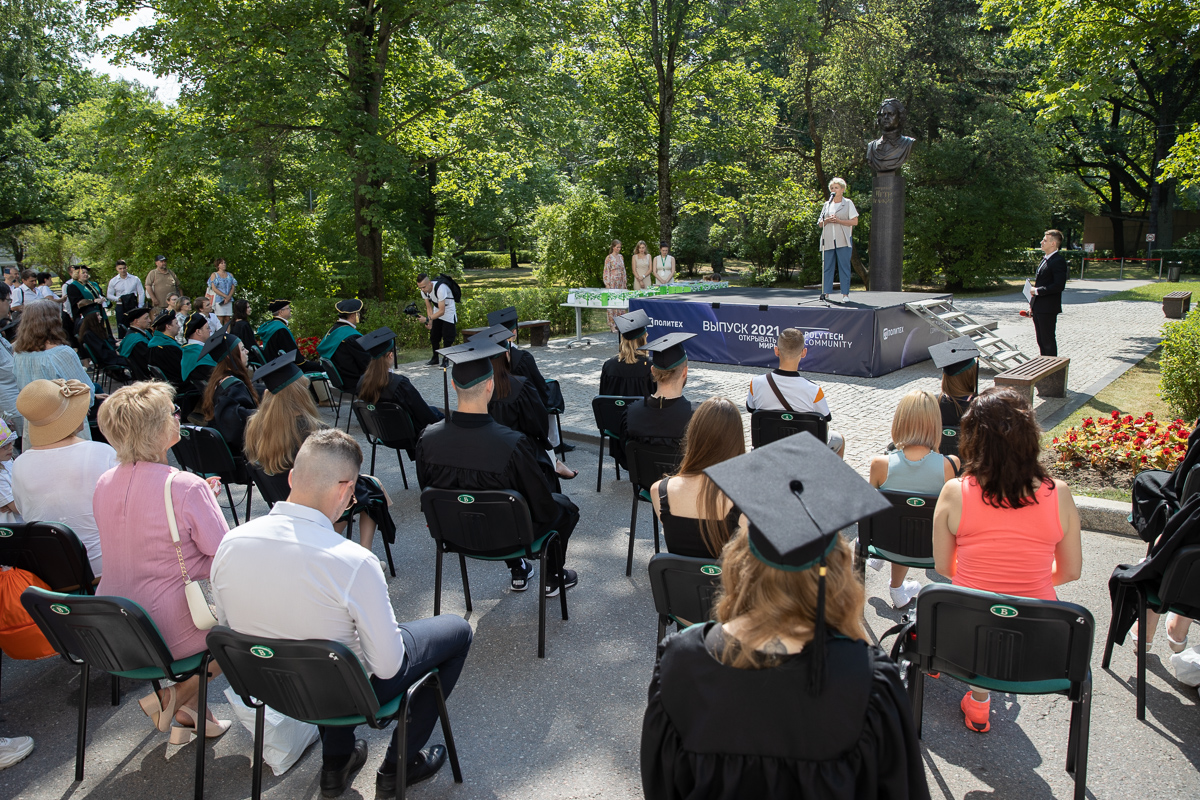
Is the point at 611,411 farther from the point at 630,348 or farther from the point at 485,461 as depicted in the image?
the point at 485,461

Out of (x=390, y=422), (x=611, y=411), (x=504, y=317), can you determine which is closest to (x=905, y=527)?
(x=611, y=411)

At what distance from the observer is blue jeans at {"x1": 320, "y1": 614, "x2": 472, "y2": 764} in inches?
116

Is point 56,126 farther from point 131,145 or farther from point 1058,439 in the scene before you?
point 1058,439

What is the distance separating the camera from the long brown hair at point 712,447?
3.29 meters

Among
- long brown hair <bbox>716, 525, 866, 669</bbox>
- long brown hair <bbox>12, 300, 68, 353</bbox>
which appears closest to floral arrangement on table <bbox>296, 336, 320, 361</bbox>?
long brown hair <bbox>12, 300, 68, 353</bbox>

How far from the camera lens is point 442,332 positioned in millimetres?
13102

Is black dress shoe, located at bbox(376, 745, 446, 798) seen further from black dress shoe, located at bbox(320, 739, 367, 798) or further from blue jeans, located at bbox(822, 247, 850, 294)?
blue jeans, located at bbox(822, 247, 850, 294)

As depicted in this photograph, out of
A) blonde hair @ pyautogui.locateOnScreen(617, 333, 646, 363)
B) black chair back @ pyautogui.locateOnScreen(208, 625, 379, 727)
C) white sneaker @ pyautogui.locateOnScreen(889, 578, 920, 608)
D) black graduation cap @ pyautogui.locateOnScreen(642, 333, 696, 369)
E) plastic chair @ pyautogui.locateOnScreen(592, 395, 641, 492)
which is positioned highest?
black graduation cap @ pyautogui.locateOnScreen(642, 333, 696, 369)

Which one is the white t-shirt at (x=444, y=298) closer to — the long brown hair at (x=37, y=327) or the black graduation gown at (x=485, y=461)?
the long brown hair at (x=37, y=327)

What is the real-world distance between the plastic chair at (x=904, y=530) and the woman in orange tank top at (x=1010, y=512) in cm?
66

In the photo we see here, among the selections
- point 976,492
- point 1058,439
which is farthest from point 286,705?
point 1058,439

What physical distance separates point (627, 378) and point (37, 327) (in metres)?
4.96

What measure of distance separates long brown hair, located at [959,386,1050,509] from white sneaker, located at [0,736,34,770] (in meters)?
4.19

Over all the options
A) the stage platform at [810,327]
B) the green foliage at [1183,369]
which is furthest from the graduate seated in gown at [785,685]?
the stage platform at [810,327]
